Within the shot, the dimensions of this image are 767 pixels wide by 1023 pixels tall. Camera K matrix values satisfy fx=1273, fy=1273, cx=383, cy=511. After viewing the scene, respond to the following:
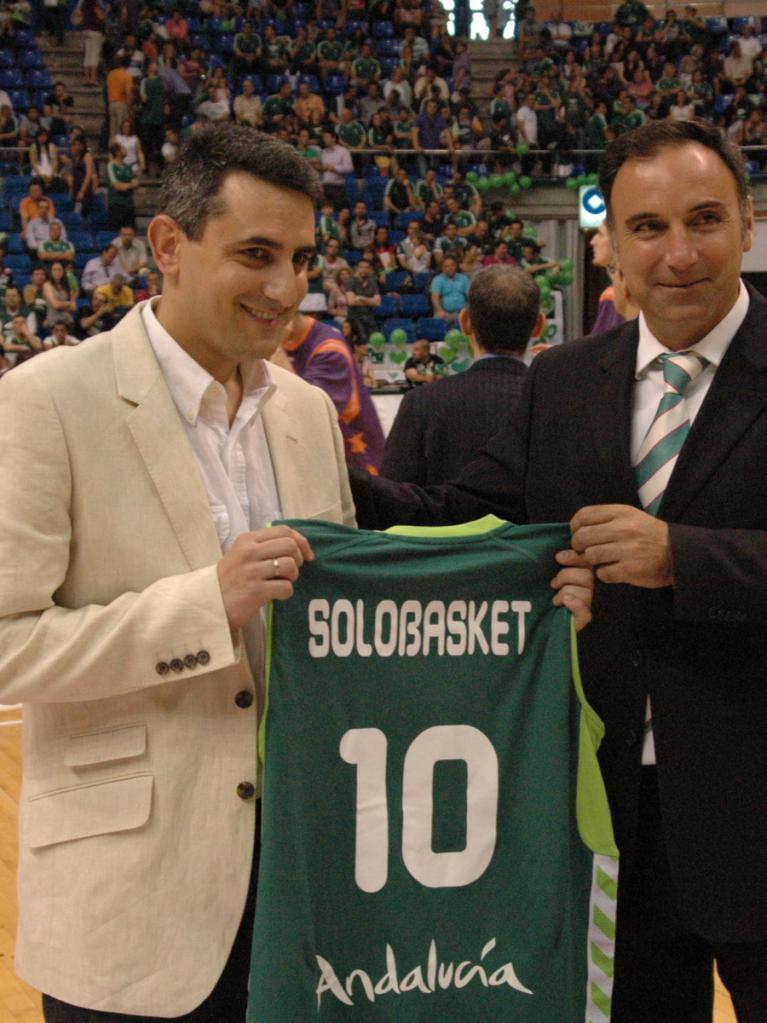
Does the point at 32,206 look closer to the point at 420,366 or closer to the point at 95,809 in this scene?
the point at 420,366

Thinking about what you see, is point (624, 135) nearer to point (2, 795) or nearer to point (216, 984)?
point (216, 984)

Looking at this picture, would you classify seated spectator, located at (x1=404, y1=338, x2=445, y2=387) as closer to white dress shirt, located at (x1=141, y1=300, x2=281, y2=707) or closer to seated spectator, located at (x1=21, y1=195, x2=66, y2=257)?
seated spectator, located at (x1=21, y1=195, x2=66, y2=257)

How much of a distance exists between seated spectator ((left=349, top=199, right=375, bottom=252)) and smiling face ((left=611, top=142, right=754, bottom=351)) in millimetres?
12476

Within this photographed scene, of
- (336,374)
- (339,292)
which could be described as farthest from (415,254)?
(336,374)

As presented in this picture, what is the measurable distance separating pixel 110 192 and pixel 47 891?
41.4 ft

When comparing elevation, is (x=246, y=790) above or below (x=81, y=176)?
below

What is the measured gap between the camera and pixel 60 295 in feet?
39.8

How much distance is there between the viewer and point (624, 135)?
197cm

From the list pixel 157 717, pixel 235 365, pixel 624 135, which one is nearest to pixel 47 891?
pixel 157 717

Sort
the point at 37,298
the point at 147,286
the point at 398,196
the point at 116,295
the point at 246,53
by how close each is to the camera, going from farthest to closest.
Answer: the point at 246,53
the point at 398,196
the point at 147,286
the point at 116,295
the point at 37,298

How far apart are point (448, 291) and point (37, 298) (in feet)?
14.2

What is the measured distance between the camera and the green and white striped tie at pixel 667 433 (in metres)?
1.93

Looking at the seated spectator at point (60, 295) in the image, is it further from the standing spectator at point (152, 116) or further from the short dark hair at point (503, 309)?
the short dark hair at point (503, 309)

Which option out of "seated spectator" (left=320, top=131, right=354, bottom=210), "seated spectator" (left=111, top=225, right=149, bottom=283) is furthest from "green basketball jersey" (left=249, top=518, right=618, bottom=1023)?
"seated spectator" (left=320, top=131, right=354, bottom=210)
